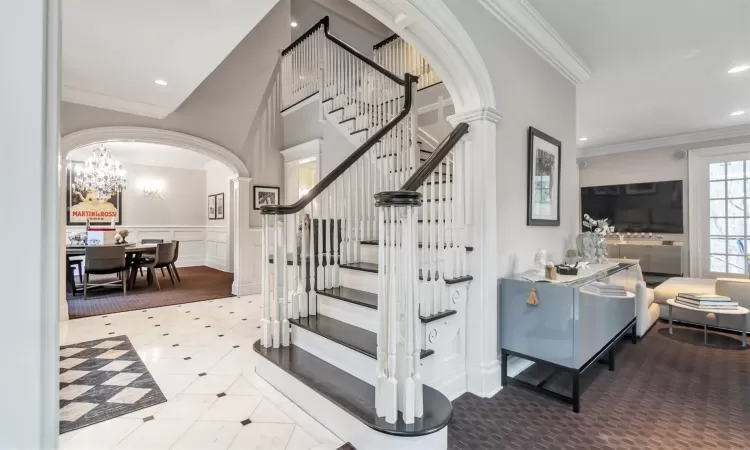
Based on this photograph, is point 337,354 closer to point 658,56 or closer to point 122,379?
point 122,379

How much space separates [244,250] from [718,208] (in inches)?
333

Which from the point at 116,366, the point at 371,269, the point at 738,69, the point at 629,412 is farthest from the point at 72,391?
the point at 738,69

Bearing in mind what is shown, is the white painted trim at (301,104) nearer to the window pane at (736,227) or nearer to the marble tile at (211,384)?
the marble tile at (211,384)

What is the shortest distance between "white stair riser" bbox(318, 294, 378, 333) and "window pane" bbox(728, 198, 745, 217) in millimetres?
7185

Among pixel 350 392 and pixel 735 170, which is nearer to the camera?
pixel 350 392

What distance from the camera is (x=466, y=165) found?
2463 millimetres

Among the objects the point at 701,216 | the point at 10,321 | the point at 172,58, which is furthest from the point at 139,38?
the point at 701,216

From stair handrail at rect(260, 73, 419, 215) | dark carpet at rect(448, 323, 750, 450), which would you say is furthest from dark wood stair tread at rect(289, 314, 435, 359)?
stair handrail at rect(260, 73, 419, 215)

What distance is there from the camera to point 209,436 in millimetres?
1935

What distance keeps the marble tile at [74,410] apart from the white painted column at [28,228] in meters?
2.20

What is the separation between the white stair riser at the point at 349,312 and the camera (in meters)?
2.44

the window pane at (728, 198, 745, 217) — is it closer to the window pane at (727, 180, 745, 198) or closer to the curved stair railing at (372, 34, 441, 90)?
the window pane at (727, 180, 745, 198)

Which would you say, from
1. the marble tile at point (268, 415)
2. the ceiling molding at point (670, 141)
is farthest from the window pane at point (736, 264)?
the marble tile at point (268, 415)

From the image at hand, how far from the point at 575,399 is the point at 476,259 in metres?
1.08
